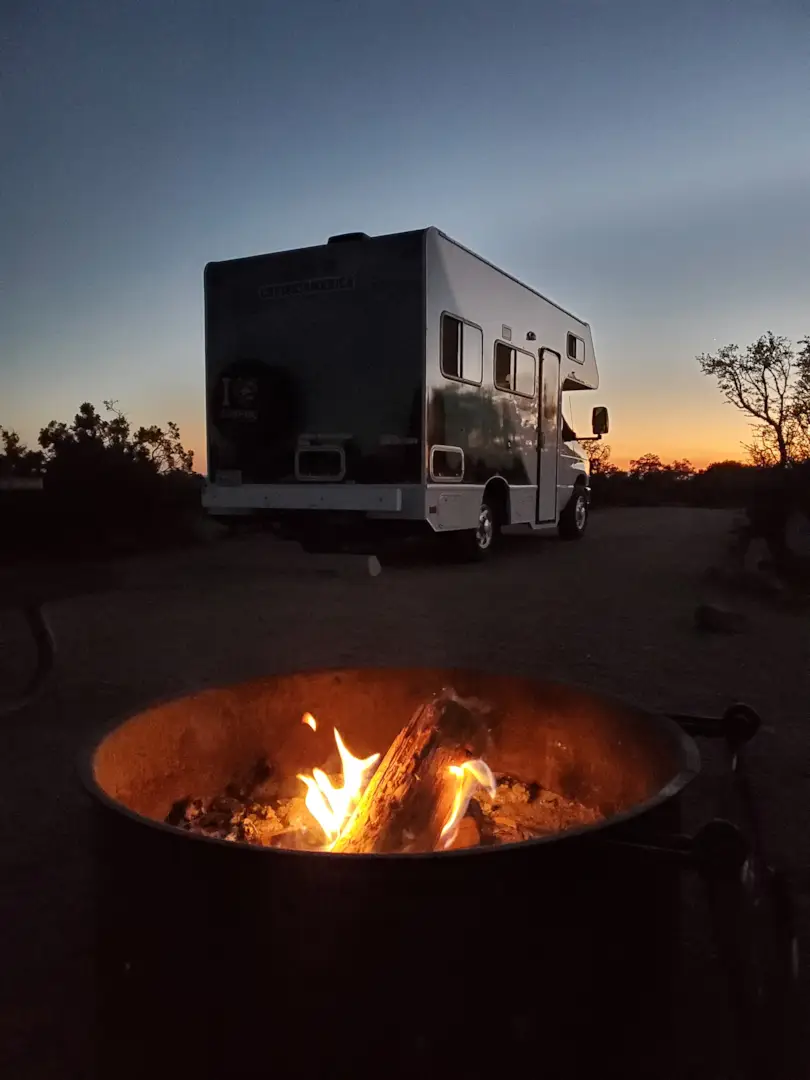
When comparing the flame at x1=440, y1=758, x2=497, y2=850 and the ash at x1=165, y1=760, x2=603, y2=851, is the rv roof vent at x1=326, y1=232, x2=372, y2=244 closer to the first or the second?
the ash at x1=165, y1=760, x2=603, y2=851

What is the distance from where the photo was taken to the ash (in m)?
1.97

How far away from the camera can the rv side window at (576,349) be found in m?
11.6

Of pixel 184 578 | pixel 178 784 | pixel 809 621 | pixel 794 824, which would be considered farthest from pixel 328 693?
pixel 184 578

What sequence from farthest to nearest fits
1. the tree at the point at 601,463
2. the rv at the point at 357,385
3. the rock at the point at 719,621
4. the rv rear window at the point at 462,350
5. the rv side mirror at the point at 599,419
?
the tree at the point at 601,463 < the rv side mirror at the point at 599,419 < the rv rear window at the point at 462,350 < the rv at the point at 357,385 < the rock at the point at 719,621

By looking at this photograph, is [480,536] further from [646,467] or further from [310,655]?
[646,467]

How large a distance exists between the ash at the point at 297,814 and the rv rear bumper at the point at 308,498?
5699mm

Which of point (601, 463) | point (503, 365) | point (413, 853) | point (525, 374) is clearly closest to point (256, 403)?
point (503, 365)

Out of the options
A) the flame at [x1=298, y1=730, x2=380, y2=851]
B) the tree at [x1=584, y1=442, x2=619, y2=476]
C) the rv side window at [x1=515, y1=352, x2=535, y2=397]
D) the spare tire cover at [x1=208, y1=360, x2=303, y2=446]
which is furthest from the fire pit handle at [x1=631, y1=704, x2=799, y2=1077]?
the tree at [x1=584, y1=442, x2=619, y2=476]

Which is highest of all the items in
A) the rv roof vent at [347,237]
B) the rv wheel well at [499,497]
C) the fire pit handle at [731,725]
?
the rv roof vent at [347,237]

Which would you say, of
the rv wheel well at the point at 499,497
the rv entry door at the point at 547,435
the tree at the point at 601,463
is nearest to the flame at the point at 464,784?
the rv wheel well at the point at 499,497

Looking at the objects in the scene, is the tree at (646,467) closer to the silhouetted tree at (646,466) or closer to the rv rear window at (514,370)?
the silhouetted tree at (646,466)

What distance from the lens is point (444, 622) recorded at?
6.27m

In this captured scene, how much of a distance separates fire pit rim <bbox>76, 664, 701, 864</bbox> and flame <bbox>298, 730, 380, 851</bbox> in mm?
299

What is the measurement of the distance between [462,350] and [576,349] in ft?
13.0
